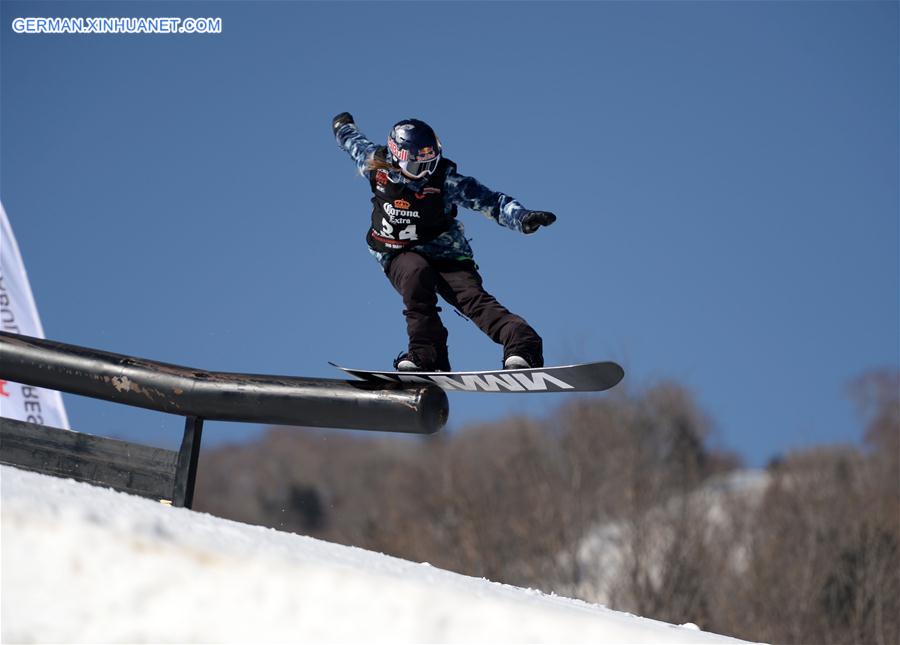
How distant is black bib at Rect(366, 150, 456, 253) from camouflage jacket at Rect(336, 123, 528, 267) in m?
0.05

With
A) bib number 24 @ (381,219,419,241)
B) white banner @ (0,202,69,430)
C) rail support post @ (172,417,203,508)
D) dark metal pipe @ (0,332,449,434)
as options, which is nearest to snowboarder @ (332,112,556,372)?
bib number 24 @ (381,219,419,241)

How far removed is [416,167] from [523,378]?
1.46 m

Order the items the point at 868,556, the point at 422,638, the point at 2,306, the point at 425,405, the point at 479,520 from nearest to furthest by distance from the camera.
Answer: the point at 422,638 → the point at 425,405 → the point at 2,306 → the point at 868,556 → the point at 479,520

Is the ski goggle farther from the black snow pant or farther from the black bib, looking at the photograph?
the black snow pant

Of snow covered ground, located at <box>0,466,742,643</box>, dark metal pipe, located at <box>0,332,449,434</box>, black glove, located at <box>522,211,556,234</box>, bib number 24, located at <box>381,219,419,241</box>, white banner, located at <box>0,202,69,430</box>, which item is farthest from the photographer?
white banner, located at <box>0,202,69,430</box>

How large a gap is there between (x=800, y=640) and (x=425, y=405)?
907 inches

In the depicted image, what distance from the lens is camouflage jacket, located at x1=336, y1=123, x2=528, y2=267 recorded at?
705 centimetres

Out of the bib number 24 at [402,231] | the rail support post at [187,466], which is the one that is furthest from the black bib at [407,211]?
Result: the rail support post at [187,466]

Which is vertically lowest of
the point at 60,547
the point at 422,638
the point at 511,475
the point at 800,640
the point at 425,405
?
the point at 422,638

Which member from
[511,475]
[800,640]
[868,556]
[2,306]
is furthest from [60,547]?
[511,475]

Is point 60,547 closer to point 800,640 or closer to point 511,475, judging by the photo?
point 800,640

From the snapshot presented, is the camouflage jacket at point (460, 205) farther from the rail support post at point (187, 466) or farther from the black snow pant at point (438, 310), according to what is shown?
the rail support post at point (187, 466)

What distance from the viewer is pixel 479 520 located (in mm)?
34906

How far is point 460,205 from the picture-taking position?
23.7 ft
